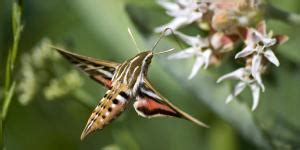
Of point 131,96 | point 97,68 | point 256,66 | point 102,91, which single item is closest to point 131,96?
point 131,96

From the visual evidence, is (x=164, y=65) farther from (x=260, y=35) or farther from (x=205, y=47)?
(x=260, y=35)

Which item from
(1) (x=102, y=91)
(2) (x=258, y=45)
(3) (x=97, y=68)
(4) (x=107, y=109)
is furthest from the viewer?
(1) (x=102, y=91)

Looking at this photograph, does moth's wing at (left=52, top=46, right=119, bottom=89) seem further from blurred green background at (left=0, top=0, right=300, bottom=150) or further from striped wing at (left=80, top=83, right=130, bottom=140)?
blurred green background at (left=0, top=0, right=300, bottom=150)

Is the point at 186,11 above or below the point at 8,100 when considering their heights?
below

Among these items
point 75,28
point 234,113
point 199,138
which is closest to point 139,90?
point 234,113

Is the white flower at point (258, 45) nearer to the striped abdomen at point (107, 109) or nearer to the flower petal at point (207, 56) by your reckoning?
the flower petal at point (207, 56)

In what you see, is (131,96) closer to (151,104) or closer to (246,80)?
(151,104)

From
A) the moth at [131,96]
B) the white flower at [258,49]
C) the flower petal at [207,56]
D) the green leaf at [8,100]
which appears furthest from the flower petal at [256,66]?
the green leaf at [8,100]
